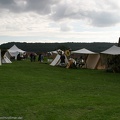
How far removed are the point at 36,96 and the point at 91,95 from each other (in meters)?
1.87

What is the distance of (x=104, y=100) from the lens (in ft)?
31.0

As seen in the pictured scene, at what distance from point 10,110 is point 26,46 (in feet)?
305

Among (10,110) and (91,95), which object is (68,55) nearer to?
(91,95)

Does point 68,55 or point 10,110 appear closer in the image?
point 10,110

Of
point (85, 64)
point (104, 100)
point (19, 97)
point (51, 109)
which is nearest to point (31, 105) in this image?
point (51, 109)

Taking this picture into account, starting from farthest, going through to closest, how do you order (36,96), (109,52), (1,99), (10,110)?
(109,52), (36,96), (1,99), (10,110)

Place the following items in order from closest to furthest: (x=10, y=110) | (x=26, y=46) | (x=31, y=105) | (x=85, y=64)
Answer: (x=10, y=110)
(x=31, y=105)
(x=85, y=64)
(x=26, y=46)

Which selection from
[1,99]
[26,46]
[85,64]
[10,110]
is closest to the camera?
[10,110]

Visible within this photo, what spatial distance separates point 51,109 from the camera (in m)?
8.02

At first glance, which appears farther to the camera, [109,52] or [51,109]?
[109,52]

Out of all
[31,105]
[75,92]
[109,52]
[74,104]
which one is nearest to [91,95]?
[75,92]

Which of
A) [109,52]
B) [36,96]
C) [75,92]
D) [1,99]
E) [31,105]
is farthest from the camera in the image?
[109,52]

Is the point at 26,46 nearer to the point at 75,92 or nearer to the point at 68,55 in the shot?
the point at 68,55

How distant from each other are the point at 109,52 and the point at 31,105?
15.9 meters
